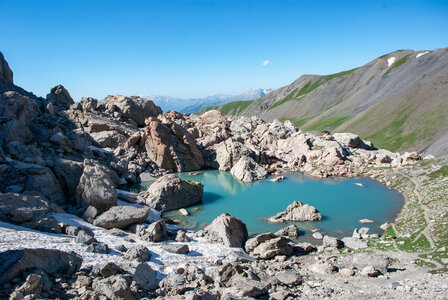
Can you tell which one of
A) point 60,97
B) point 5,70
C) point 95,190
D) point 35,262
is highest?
point 5,70

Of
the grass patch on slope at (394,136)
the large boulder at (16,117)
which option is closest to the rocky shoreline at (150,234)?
the large boulder at (16,117)

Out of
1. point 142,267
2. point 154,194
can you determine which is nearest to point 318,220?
point 154,194

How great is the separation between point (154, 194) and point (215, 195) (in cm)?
899

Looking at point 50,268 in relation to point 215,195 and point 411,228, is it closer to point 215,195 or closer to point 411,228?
point 411,228

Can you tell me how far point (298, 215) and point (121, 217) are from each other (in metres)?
16.0

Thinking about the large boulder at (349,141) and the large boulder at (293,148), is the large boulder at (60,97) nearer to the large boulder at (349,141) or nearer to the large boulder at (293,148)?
the large boulder at (293,148)

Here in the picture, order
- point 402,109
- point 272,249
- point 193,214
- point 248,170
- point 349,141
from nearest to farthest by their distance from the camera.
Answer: point 272,249
point 193,214
point 248,170
point 349,141
point 402,109

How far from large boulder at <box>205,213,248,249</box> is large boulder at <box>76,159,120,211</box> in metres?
8.89

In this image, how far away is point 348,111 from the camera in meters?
115

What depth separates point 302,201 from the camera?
119 feet

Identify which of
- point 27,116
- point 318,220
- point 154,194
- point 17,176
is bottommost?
point 318,220

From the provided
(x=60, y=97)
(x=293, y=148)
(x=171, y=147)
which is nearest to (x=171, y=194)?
(x=171, y=147)

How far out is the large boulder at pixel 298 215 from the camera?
29766mm

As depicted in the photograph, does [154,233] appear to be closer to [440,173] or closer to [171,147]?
[440,173]
